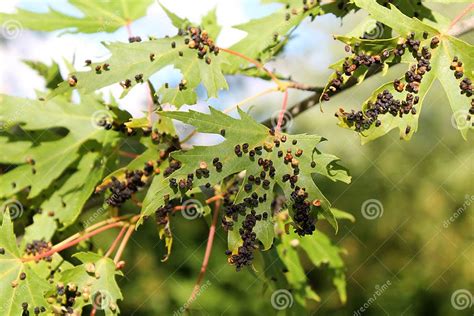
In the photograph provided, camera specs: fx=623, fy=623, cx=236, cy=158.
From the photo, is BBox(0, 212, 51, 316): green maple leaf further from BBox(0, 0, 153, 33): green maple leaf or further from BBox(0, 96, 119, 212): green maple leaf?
BBox(0, 0, 153, 33): green maple leaf

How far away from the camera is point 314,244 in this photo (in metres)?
3.44

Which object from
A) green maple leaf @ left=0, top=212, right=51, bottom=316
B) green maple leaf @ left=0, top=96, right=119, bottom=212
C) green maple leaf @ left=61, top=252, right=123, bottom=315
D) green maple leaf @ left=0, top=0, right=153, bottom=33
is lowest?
green maple leaf @ left=0, top=212, right=51, bottom=316

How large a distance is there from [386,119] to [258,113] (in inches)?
359

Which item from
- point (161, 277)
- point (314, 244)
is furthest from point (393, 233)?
point (314, 244)

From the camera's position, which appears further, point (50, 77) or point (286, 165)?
point (50, 77)

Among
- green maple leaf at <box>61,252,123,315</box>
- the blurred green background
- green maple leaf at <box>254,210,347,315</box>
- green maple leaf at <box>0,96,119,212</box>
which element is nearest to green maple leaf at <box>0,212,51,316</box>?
green maple leaf at <box>61,252,123,315</box>

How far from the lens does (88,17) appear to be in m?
3.10

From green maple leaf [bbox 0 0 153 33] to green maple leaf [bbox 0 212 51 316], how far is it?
1.12 m

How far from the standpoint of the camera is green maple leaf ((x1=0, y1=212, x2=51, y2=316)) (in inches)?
93.4

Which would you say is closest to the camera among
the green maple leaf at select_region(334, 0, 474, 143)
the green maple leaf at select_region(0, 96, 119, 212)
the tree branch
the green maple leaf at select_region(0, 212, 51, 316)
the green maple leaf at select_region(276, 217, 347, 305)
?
the green maple leaf at select_region(334, 0, 474, 143)

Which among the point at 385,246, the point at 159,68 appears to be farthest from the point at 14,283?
the point at 385,246

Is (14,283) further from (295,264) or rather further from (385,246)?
(385,246)

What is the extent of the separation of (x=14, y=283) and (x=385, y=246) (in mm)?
5496

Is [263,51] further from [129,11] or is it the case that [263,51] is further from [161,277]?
[161,277]
